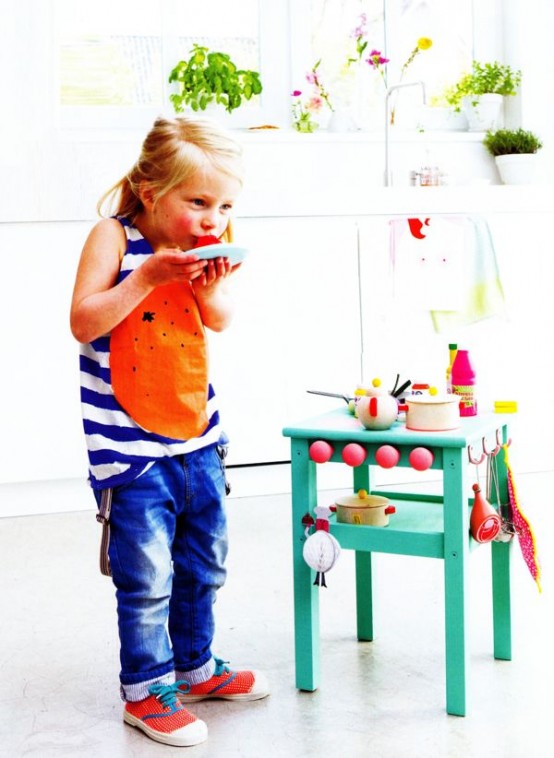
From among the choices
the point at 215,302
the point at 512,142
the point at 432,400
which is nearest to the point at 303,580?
the point at 432,400

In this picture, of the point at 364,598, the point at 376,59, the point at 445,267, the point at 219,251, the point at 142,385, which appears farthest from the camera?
the point at 376,59

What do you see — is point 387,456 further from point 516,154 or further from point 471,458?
point 516,154

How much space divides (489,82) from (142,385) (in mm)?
2822

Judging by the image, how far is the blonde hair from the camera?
1.54 m

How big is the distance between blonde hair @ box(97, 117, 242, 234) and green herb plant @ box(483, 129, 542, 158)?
2.44 meters

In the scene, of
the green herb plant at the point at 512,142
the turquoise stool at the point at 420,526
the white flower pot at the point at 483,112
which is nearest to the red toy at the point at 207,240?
the turquoise stool at the point at 420,526

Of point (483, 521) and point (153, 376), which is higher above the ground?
point (153, 376)

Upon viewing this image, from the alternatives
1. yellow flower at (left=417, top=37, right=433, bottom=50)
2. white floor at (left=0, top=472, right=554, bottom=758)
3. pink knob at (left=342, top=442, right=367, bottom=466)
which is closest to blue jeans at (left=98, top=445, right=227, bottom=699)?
white floor at (left=0, top=472, right=554, bottom=758)

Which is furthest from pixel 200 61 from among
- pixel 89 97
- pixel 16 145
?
pixel 16 145

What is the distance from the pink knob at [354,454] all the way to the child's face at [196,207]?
1.32 ft

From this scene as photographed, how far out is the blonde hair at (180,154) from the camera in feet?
5.04

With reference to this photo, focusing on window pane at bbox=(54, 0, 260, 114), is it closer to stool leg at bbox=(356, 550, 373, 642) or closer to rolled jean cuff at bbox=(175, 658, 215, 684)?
stool leg at bbox=(356, 550, 373, 642)

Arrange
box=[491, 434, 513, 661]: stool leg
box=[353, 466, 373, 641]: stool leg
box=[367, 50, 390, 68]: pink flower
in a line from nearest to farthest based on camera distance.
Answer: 1. box=[491, 434, 513, 661]: stool leg
2. box=[353, 466, 373, 641]: stool leg
3. box=[367, 50, 390, 68]: pink flower

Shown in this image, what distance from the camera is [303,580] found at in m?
1.68
